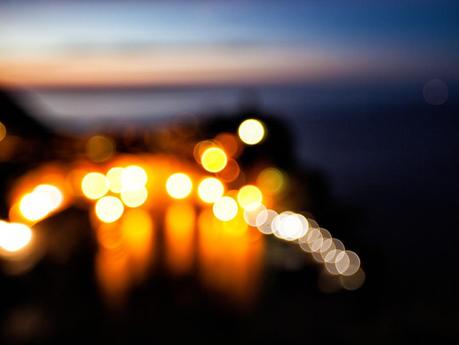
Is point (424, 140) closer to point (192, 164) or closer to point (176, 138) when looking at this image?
point (176, 138)

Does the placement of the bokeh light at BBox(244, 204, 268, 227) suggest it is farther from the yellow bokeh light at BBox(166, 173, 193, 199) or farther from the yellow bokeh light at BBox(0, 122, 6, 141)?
the yellow bokeh light at BBox(0, 122, 6, 141)

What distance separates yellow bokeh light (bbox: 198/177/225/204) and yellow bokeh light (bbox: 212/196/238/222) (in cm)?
26

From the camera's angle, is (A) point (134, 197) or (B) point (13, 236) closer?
(B) point (13, 236)

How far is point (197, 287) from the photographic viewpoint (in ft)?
52.4

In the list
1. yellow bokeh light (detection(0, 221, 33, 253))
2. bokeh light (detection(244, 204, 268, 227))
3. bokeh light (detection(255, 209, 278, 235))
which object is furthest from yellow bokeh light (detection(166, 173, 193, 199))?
yellow bokeh light (detection(0, 221, 33, 253))

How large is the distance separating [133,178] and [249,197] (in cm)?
782

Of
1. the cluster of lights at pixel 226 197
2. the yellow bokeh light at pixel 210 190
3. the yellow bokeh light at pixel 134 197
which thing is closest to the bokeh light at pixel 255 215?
the cluster of lights at pixel 226 197

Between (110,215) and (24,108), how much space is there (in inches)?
1024

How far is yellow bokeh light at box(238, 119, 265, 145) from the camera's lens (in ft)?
81.0

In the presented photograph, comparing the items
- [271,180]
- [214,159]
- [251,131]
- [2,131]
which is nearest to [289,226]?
[251,131]

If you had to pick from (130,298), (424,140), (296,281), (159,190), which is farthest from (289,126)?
Answer: (424,140)

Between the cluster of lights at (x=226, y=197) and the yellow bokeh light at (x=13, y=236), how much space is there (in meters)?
2.32

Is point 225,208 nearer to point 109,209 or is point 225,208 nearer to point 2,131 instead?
point 109,209

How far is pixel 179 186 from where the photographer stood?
30531 mm
